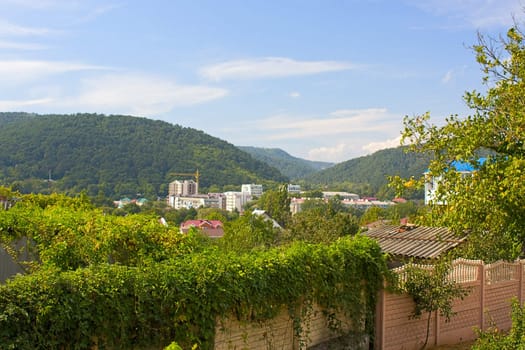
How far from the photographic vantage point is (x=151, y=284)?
618 cm

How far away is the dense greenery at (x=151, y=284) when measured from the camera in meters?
5.36

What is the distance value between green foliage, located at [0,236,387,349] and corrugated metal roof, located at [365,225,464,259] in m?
6.09

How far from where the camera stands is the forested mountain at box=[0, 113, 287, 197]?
477 ft

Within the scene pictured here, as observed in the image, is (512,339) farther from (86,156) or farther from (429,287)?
(86,156)

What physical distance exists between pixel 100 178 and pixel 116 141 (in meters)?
21.0

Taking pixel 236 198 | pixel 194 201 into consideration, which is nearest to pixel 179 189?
pixel 194 201

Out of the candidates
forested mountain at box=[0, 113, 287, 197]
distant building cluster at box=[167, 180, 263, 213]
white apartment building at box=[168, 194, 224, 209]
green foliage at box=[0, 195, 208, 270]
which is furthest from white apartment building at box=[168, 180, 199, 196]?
green foliage at box=[0, 195, 208, 270]

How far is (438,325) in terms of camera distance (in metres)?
10.6

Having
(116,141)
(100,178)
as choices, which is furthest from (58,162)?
(116,141)

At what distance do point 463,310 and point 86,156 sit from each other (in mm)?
159303

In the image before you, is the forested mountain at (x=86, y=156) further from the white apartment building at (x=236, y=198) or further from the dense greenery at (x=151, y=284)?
the dense greenery at (x=151, y=284)

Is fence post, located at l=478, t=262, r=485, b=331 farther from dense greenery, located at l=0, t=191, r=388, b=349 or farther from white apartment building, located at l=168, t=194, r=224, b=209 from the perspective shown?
white apartment building, located at l=168, t=194, r=224, b=209

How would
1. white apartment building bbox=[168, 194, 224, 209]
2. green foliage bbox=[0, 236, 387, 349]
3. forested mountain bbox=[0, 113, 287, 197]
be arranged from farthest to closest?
1. white apartment building bbox=[168, 194, 224, 209]
2. forested mountain bbox=[0, 113, 287, 197]
3. green foliage bbox=[0, 236, 387, 349]

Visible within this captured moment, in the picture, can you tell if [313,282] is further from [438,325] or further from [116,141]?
[116,141]
